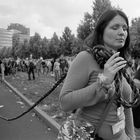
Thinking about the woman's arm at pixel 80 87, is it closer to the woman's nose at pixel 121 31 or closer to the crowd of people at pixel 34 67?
the woman's nose at pixel 121 31

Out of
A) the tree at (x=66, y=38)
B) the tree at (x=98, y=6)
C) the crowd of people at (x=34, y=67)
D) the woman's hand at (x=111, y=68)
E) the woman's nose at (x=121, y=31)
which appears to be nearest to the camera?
the woman's hand at (x=111, y=68)

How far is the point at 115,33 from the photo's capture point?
178 cm

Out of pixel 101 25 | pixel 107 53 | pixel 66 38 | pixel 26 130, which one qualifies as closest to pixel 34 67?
pixel 26 130

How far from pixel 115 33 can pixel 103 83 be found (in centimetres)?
41

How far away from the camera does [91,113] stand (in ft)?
5.63

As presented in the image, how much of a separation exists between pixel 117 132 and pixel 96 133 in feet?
0.50

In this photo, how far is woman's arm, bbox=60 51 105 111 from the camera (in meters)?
1.62

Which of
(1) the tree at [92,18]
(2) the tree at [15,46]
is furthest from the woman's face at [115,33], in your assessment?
(2) the tree at [15,46]

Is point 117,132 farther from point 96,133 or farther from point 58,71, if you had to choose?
point 58,71

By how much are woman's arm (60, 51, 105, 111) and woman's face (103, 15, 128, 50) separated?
20cm

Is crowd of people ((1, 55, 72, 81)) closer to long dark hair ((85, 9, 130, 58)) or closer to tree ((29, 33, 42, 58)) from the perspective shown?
long dark hair ((85, 9, 130, 58))

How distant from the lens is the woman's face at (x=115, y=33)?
178 cm

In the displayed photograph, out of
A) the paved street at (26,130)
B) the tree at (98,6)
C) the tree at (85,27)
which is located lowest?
the paved street at (26,130)

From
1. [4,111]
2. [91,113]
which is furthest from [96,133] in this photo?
[4,111]
